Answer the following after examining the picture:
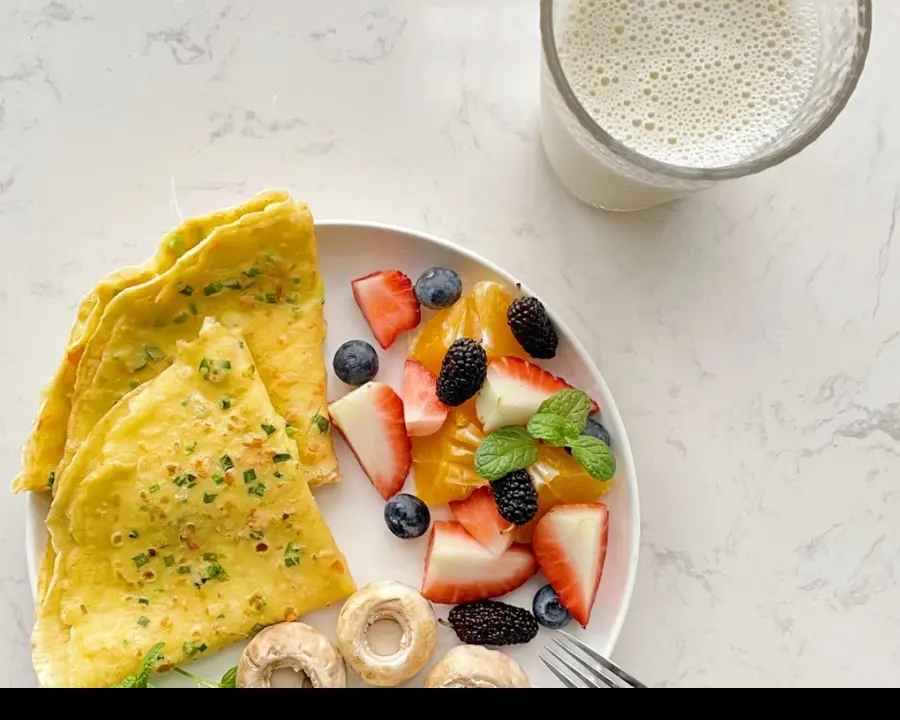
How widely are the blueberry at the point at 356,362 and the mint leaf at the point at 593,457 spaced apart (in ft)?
→ 1.32

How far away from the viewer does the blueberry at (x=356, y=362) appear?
1.83 metres

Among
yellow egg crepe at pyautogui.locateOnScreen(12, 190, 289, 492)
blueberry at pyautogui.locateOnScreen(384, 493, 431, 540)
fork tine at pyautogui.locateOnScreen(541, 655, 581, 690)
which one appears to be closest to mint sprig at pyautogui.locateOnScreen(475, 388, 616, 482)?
blueberry at pyautogui.locateOnScreen(384, 493, 431, 540)

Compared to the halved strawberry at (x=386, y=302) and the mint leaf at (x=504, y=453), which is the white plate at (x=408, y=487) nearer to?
the halved strawberry at (x=386, y=302)

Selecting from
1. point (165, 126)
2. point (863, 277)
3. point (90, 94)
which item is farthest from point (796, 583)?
point (90, 94)

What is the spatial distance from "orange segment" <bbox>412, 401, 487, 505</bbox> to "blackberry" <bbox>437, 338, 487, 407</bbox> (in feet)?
0.20

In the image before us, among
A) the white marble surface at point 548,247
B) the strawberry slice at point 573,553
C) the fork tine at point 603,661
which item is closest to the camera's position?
the fork tine at point 603,661

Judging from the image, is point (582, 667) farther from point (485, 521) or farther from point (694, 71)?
point (694, 71)

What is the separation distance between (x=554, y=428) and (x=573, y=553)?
235mm

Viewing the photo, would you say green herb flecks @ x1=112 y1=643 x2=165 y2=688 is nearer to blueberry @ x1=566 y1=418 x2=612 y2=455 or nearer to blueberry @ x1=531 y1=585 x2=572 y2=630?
blueberry @ x1=531 y1=585 x2=572 y2=630

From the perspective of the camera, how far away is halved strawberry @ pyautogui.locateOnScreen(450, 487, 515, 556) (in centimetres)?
181

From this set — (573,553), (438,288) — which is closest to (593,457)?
(573,553)

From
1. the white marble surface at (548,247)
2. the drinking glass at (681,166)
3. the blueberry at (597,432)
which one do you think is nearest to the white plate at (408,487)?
the blueberry at (597,432)

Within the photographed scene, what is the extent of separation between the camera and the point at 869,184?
2047mm

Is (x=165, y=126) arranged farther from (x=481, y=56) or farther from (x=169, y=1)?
(x=481, y=56)
